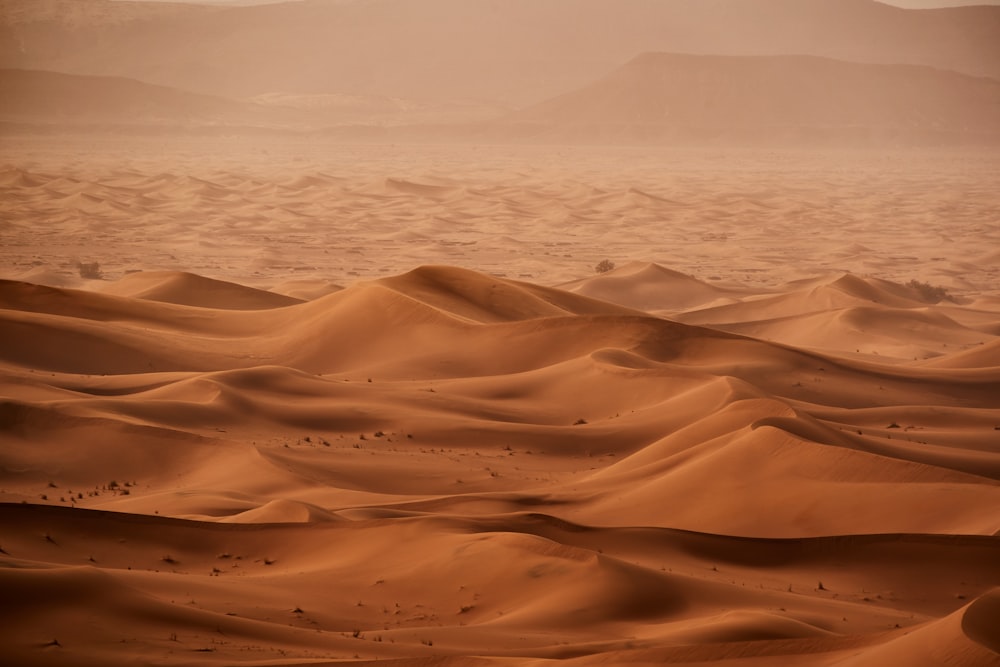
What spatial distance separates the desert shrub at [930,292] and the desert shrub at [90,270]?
26.6 meters

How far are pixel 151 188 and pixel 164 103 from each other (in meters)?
84.8

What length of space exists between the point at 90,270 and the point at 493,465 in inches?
1132

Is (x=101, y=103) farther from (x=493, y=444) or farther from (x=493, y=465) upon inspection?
(x=493, y=465)

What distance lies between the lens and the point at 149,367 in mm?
26125

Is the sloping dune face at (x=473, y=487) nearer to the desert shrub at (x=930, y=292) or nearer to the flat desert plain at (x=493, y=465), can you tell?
the flat desert plain at (x=493, y=465)

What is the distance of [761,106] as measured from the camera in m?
159

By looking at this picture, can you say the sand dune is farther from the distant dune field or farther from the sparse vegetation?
the sparse vegetation

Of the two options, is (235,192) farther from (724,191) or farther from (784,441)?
(784,441)

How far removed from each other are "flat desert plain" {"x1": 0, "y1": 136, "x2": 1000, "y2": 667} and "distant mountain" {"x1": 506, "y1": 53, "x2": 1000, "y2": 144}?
333 feet

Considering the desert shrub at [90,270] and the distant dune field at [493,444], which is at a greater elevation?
the distant dune field at [493,444]

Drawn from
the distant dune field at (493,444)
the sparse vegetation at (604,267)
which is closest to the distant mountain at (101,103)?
the distant dune field at (493,444)

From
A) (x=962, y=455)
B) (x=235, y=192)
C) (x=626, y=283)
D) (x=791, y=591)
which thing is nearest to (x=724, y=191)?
(x=235, y=192)

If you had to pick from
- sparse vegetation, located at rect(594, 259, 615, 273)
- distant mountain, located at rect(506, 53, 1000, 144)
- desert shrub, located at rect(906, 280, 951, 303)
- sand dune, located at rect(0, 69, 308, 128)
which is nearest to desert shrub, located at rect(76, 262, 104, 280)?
sparse vegetation, located at rect(594, 259, 615, 273)

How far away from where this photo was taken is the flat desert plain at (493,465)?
1046 centimetres
